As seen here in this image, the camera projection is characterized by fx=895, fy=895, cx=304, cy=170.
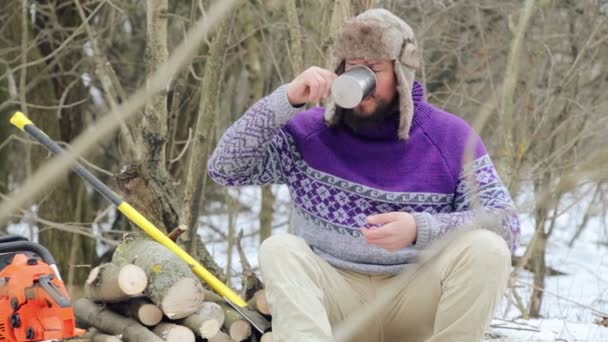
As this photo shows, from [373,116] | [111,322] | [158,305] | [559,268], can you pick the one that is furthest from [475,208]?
[559,268]

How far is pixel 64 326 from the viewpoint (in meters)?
2.32

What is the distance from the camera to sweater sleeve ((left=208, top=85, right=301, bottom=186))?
2.49 m

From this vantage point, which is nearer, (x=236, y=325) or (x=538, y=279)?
(x=236, y=325)

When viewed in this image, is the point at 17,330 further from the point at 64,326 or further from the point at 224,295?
the point at 224,295

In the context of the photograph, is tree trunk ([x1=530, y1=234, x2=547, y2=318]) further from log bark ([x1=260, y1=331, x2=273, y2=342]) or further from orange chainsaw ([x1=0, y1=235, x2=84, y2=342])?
orange chainsaw ([x1=0, y1=235, x2=84, y2=342])

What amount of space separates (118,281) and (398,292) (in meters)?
0.84

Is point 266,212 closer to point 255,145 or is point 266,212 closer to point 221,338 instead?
point 221,338

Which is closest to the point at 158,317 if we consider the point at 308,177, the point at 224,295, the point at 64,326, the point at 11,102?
the point at 224,295

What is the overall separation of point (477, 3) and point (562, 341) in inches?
124

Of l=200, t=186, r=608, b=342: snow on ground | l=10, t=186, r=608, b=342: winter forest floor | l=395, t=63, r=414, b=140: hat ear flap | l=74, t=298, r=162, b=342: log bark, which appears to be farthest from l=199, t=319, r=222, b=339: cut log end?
l=10, t=186, r=608, b=342: winter forest floor

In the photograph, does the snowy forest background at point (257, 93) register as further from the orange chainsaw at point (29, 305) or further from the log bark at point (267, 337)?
the orange chainsaw at point (29, 305)

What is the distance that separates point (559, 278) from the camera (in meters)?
7.12

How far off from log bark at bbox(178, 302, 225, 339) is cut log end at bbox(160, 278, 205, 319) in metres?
0.03

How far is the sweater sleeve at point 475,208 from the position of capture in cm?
232
